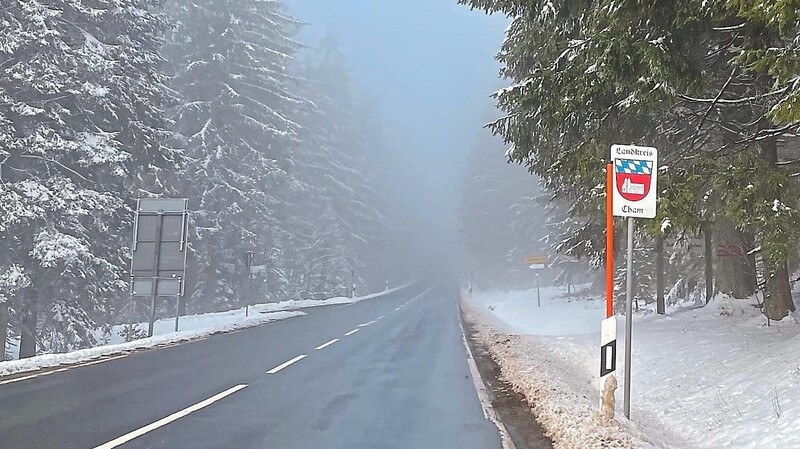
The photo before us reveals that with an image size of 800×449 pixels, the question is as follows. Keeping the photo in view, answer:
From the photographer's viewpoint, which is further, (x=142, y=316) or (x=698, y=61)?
(x=142, y=316)

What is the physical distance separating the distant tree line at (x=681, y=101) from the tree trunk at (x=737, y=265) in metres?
2.29

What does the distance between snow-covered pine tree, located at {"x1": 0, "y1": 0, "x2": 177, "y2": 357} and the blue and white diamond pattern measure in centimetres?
1498

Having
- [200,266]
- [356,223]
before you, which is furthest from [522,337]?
[356,223]

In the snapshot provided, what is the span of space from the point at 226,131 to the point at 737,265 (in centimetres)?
2482

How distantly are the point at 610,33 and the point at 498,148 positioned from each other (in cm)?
6155

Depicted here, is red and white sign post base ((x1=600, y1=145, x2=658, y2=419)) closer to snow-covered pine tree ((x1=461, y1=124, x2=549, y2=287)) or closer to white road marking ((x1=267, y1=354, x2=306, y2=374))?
white road marking ((x1=267, y1=354, x2=306, y2=374))

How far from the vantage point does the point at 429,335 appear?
63.9 feet

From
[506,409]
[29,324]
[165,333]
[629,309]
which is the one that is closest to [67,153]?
[29,324]

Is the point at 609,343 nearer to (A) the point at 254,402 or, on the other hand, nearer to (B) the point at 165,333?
(A) the point at 254,402

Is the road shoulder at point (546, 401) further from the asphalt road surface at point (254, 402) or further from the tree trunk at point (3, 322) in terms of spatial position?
the tree trunk at point (3, 322)

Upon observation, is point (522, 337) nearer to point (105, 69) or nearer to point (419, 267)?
point (105, 69)

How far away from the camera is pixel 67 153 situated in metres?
18.6

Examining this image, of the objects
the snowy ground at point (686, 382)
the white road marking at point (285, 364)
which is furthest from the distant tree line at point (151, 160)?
the snowy ground at point (686, 382)

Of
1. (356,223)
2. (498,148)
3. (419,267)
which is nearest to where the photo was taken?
(356,223)
